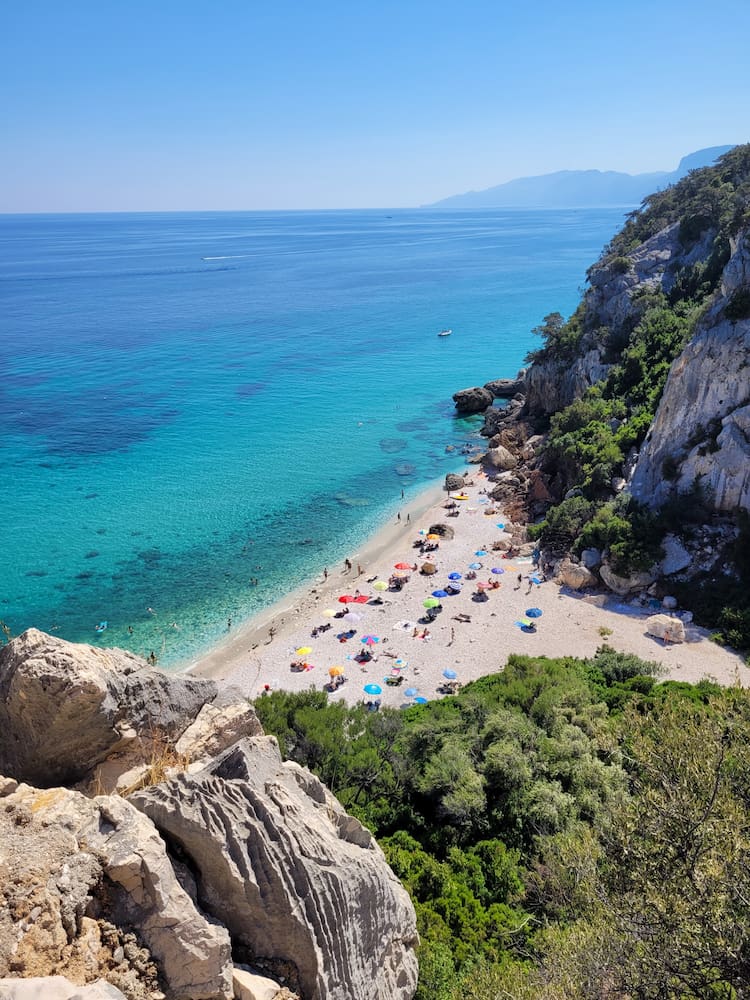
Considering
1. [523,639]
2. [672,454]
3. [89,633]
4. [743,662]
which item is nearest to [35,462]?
[89,633]

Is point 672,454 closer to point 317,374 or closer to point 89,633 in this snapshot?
point 89,633

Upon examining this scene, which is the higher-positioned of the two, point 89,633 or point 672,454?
point 672,454

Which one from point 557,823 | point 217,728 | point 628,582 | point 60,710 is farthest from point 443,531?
point 60,710

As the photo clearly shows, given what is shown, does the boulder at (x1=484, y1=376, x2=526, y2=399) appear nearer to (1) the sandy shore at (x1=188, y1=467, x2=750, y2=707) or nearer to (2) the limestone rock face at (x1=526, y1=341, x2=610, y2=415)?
(2) the limestone rock face at (x1=526, y1=341, x2=610, y2=415)

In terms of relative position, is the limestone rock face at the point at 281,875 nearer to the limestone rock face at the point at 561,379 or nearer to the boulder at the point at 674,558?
the boulder at the point at 674,558

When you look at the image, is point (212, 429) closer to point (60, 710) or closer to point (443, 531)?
point (443, 531)

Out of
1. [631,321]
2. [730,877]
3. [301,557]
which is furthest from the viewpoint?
[631,321]
